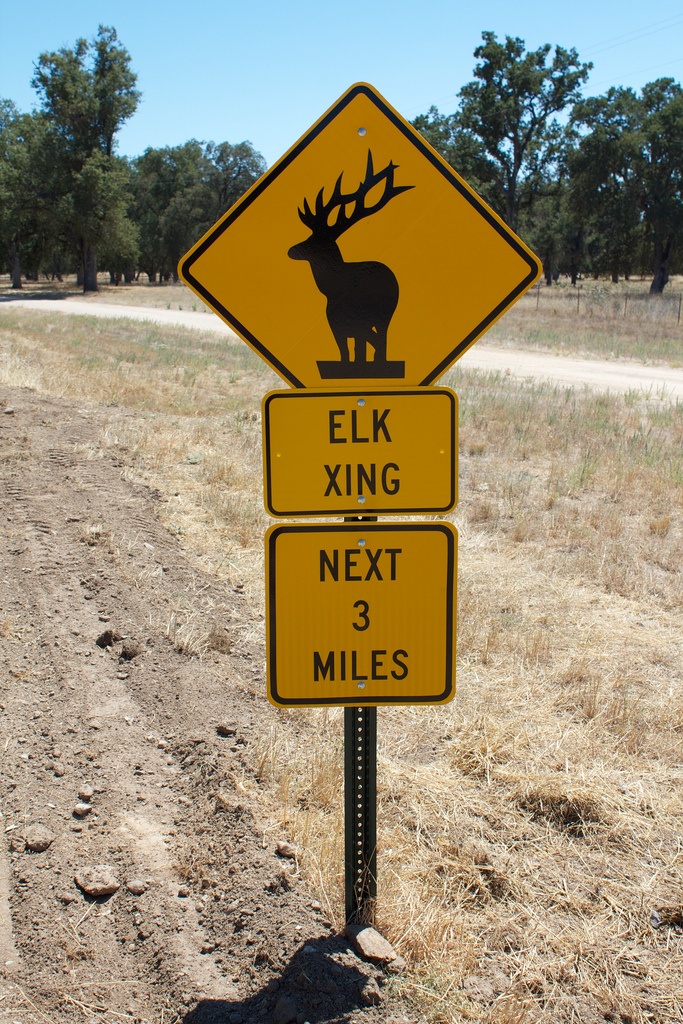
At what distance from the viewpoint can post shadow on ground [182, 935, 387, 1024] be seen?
2133mm

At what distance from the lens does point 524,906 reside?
2596 mm

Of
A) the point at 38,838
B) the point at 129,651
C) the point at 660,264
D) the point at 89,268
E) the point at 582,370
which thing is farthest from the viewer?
the point at 89,268

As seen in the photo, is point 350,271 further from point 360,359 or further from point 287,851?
point 287,851

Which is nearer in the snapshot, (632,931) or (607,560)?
(632,931)

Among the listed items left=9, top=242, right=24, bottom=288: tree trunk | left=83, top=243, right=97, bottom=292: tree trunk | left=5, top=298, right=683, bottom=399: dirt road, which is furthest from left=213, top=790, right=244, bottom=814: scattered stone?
left=9, top=242, right=24, bottom=288: tree trunk

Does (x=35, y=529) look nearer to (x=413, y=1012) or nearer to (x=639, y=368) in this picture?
(x=413, y=1012)

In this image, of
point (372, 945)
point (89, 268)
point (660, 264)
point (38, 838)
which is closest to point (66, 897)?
point (38, 838)

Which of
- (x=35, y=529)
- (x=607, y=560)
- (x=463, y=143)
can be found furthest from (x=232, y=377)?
(x=463, y=143)

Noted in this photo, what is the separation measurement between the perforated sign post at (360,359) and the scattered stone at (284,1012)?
0.80m

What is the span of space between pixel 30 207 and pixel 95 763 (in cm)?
5362

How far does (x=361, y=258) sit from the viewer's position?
208 cm

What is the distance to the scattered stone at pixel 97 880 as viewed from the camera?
268 cm

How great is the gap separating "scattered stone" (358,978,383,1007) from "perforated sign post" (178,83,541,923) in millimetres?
784

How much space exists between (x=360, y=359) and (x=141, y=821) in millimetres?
2024
